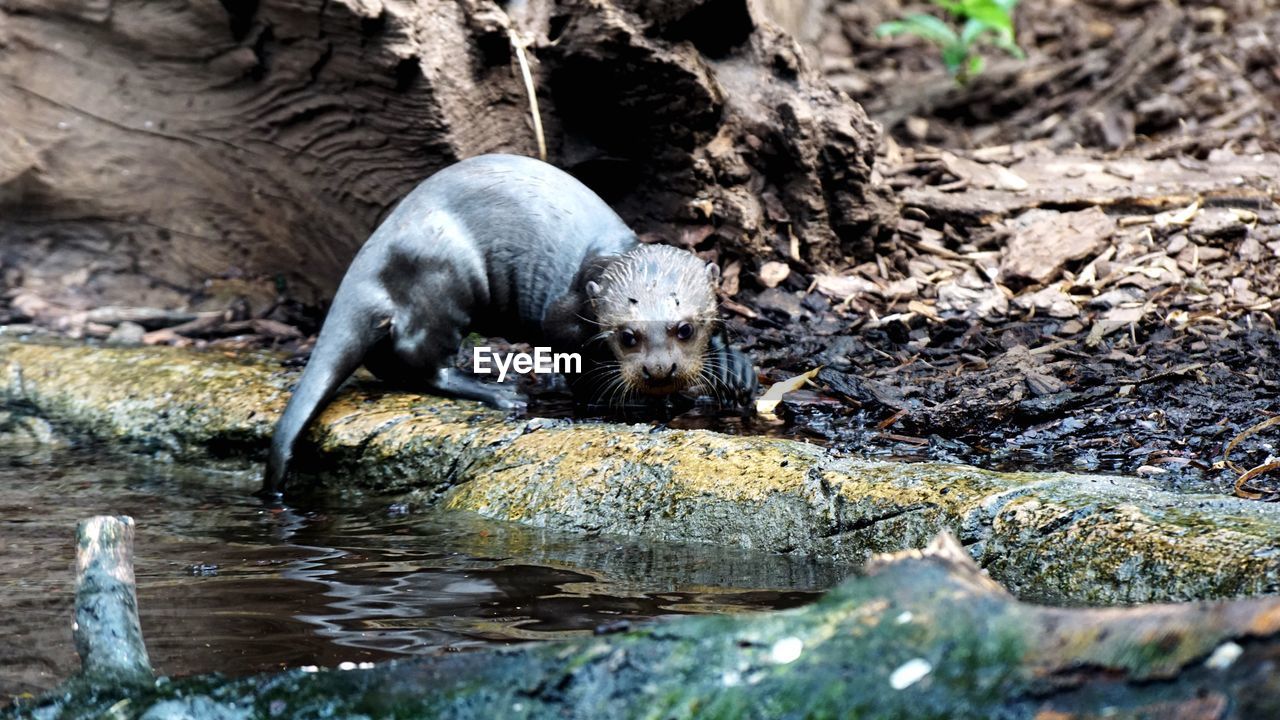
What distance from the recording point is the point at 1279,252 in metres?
4.76

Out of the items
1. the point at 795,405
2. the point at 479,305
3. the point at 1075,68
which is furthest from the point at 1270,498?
the point at 1075,68

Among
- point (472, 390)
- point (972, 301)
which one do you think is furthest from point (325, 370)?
point (972, 301)

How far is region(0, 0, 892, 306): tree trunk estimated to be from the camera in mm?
4574

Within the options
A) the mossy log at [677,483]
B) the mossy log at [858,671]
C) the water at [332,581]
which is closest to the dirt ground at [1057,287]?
the mossy log at [677,483]

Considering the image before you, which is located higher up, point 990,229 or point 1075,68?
point 1075,68

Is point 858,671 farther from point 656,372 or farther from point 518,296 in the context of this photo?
point 518,296

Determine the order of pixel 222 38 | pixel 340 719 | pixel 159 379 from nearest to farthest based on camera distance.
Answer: pixel 340 719 < pixel 159 379 < pixel 222 38

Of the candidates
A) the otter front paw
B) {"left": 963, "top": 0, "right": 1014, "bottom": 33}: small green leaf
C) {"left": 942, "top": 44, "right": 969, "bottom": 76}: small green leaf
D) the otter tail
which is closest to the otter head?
the otter front paw

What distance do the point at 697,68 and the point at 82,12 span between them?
2.24 metres

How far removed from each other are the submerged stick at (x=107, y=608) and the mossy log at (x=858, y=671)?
0.13ft

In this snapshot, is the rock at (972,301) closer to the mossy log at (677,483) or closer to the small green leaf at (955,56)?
the mossy log at (677,483)

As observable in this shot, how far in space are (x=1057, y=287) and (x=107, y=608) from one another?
376 centimetres

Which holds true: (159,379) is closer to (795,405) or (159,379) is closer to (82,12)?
(82,12)

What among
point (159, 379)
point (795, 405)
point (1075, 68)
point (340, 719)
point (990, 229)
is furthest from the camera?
point (1075, 68)
